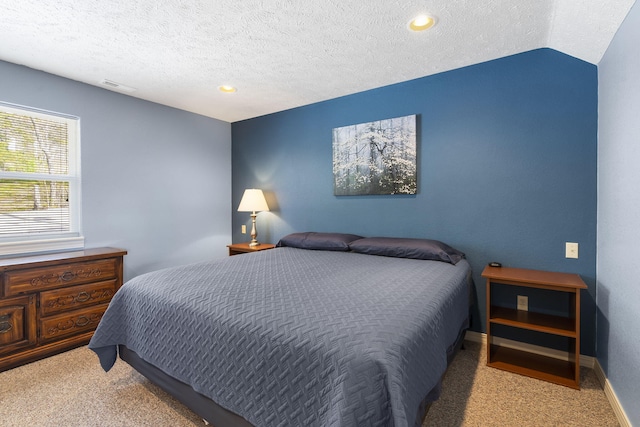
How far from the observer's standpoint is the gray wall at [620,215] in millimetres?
1426

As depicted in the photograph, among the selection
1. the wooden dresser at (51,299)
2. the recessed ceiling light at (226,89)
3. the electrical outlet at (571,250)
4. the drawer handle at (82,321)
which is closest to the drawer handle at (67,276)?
the wooden dresser at (51,299)

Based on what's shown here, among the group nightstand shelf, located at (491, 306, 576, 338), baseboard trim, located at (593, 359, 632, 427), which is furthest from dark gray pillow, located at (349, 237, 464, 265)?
baseboard trim, located at (593, 359, 632, 427)

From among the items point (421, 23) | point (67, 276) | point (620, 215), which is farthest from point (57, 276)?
point (620, 215)

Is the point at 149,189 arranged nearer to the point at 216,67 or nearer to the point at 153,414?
the point at 216,67

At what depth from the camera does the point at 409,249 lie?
2.48 meters

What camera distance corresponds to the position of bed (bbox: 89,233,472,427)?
0.98 metres

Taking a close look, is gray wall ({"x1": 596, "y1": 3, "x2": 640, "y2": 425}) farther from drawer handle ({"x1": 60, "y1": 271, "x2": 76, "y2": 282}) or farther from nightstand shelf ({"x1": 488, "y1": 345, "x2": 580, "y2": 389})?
drawer handle ({"x1": 60, "y1": 271, "x2": 76, "y2": 282})

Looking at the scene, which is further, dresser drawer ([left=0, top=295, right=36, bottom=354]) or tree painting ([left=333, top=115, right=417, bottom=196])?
tree painting ([left=333, top=115, right=417, bottom=196])

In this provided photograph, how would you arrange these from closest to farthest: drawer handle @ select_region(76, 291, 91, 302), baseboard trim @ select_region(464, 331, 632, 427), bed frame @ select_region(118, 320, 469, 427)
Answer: bed frame @ select_region(118, 320, 469, 427)
baseboard trim @ select_region(464, 331, 632, 427)
drawer handle @ select_region(76, 291, 91, 302)

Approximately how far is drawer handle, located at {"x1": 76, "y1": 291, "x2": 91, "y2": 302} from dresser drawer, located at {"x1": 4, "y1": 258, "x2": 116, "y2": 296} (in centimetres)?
10

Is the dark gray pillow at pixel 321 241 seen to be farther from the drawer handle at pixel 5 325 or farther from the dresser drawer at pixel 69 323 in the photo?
the drawer handle at pixel 5 325

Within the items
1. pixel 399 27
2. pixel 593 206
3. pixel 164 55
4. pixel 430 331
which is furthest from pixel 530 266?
pixel 164 55

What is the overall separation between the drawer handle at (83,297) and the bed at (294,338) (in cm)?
88

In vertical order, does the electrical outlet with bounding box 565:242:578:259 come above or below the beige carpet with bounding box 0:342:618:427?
above
